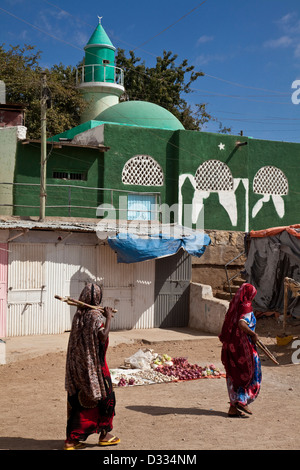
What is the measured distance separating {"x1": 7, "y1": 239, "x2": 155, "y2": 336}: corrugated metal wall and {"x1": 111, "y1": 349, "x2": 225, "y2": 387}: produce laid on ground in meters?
3.19

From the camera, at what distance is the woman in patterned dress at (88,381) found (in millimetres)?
4953

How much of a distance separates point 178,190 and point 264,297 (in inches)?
209

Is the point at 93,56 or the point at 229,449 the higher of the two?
the point at 93,56

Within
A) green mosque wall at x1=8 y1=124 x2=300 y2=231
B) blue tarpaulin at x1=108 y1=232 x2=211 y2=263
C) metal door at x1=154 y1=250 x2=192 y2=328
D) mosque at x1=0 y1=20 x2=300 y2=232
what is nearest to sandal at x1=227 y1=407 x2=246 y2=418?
blue tarpaulin at x1=108 y1=232 x2=211 y2=263

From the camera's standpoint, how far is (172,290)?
1331cm

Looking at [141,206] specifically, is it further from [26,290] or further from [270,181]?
[26,290]

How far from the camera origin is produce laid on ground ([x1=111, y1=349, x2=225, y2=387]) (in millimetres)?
8258

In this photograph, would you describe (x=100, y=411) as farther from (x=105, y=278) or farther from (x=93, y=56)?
(x=93, y=56)

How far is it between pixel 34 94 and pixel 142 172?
388 inches

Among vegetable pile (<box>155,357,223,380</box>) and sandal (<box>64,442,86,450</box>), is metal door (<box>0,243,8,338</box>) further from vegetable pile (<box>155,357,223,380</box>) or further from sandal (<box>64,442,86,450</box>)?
sandal (<box>64,442,86,450</box>)

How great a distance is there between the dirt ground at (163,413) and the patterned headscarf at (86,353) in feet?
1.89

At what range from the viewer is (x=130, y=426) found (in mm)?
5824

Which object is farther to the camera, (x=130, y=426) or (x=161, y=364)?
(x=161, y=364)
